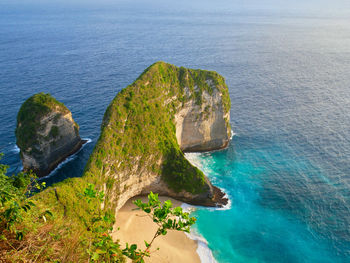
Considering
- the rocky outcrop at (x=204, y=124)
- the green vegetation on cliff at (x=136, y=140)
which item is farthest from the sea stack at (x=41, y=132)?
the rocky outcrop at (x=204, y=124)

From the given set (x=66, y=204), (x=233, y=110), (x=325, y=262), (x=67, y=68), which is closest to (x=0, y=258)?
(x=66, y=204)

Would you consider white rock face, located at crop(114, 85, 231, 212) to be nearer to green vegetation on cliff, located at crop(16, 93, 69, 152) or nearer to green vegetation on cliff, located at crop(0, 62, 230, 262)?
green vegetation on cliff, located at crop(0, 62, 230, 262)

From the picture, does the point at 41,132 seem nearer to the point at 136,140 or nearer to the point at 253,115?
the point at 136,140

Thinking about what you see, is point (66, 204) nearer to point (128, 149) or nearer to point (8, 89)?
point (128, 149)

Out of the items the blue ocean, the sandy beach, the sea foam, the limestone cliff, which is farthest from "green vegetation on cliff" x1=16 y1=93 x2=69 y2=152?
the sea foam

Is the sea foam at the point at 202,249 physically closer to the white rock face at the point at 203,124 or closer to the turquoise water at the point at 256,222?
the turquoise water at the point at 256,222

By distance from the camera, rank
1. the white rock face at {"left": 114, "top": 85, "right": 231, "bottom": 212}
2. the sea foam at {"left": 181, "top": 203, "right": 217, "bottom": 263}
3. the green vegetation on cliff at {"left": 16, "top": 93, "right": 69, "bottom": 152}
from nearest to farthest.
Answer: the sea foam at {"left": 181, "top": 203, "right": 217, "bottom": 263} → the green vegetation on cliff at {"left": 16, "top": 93, "right": 69, "bottom": 152} → the white rock face at {"left": 114, "top": 85, "right": 231, "bottom": 212}
